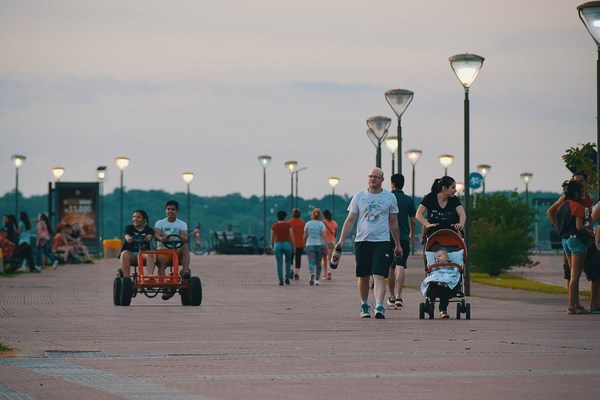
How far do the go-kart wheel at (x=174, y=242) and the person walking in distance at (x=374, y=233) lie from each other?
16.0ft

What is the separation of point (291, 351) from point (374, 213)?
19.1ft

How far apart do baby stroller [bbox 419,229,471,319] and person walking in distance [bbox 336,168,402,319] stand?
0.52m

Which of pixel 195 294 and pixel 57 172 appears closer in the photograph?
pixel 195 294

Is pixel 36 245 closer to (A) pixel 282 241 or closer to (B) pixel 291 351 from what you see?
(A) pixel 282 241

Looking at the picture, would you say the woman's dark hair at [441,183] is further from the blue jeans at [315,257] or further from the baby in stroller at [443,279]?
the blue jeans at [315,257]

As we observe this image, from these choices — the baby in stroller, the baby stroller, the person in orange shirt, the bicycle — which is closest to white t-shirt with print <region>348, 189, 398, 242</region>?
the baby stroller

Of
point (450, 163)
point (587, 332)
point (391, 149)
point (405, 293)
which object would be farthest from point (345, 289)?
point (450, 163)

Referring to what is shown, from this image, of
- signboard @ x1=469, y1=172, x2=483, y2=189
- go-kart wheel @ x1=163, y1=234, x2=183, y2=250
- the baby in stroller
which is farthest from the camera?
signboard @ x1=469, y1=172, x2=483, y2=189

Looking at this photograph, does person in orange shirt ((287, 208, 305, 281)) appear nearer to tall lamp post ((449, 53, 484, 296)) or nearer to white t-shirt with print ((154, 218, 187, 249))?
tall lamp post ((449, 53, 484, 296))

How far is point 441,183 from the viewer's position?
18562 mm

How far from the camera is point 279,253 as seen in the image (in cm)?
3294

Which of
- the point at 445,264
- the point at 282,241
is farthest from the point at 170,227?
the point at 282,241

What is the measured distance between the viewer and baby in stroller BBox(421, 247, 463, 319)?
17922 mm

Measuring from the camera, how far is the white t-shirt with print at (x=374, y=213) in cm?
1830
